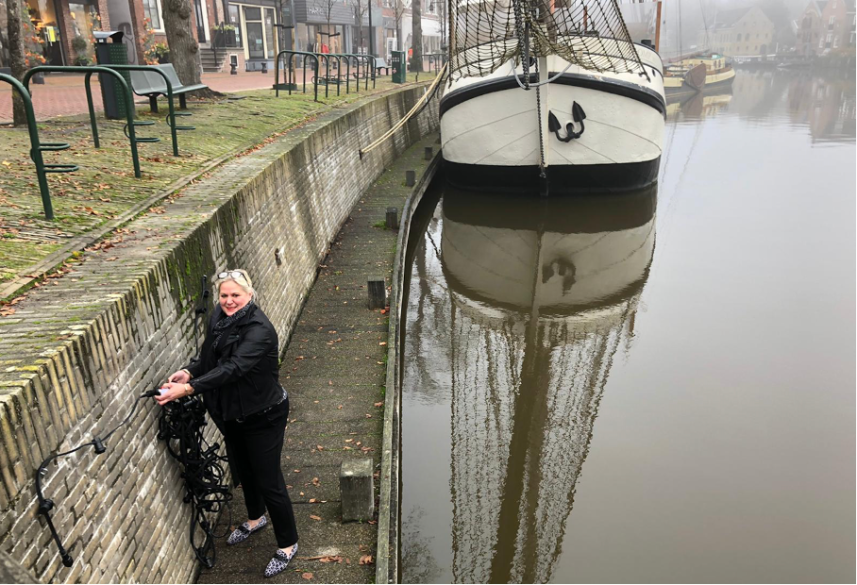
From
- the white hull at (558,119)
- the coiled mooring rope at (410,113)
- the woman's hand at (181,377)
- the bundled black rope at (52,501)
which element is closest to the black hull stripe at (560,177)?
the white hull at (558,119)

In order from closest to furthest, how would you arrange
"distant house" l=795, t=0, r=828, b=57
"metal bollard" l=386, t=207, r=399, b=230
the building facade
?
"metal bollard" l=386, t=207, r=399, b=230
the building facade
"distant house" l=795, t=0, r=828, b=57

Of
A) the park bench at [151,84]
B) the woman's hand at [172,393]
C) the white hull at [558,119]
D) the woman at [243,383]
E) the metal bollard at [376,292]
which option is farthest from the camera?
the white hull at [558,119]

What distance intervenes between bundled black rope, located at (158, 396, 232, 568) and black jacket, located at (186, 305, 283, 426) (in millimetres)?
274

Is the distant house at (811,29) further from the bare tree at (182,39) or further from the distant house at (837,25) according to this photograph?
the bare tree at (182,39)

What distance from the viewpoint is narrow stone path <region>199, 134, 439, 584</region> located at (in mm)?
4469

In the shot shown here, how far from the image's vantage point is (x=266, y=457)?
410 centimetres

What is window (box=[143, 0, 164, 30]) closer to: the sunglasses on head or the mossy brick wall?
the mossy brick wall

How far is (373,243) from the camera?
36.0 feet

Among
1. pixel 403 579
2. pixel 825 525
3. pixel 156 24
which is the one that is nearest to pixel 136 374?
pixel 403 579

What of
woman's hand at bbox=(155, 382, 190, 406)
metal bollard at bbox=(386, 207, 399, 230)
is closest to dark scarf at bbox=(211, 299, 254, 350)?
woman's hand at bbox=(155, 382, 190, 406)

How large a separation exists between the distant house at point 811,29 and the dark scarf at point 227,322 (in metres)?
109

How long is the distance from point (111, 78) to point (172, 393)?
26.3 feet

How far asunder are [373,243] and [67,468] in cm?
807

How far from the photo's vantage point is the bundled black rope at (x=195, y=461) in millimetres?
4109
